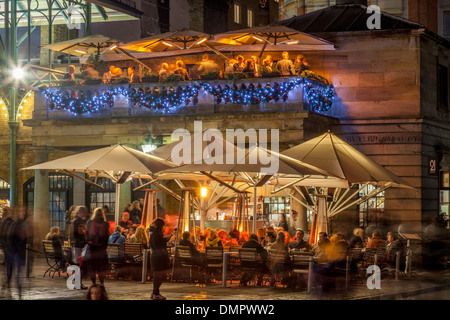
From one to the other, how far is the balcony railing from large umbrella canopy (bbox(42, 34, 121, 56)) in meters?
1.48

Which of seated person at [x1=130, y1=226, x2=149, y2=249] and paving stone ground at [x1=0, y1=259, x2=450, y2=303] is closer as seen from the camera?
paving stone ground at [x1=0, y1=259, x2=450, y2=303]

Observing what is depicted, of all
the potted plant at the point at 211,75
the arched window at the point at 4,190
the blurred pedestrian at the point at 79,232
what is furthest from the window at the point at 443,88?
the arched window at the point at 4,190

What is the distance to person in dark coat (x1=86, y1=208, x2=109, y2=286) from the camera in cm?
1691

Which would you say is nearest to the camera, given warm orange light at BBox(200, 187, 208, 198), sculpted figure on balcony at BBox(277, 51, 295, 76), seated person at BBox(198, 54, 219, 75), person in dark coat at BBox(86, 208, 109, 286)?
person in dark coat at BBox(86, 208, 109, 286)

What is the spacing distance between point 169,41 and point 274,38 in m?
3.48

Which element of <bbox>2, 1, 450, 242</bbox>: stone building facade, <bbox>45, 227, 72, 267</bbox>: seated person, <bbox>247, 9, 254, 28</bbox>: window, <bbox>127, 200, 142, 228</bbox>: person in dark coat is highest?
<bbox>247, 9, 254, 28</bbox>: window

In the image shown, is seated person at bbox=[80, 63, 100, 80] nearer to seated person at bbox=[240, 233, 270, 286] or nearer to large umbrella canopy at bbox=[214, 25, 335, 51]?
Answer: large umbrella canopy at bbox=[214, 25, 335, 51]

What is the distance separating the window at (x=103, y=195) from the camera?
33.6 m

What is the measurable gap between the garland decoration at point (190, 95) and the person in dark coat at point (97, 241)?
447 inches

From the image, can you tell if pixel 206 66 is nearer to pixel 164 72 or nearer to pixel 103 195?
pixel 164 72

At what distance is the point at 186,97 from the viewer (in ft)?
92.4

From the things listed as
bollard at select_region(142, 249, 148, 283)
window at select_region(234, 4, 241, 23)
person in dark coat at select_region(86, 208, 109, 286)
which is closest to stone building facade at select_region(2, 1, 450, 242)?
bollard at select_region(142, 249, 148, 283)
